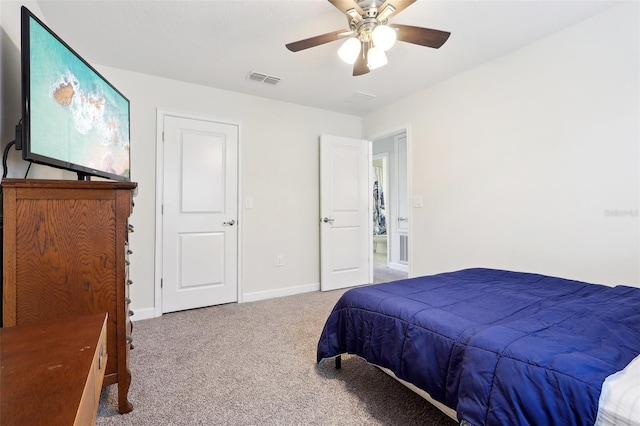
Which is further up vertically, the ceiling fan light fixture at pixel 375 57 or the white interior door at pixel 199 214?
the ceiling fan light fixture at pixel 375 57

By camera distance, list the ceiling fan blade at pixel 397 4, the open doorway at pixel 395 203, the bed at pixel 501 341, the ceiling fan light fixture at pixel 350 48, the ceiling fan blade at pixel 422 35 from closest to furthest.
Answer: the bed at pixel 501 341 → the ceiling fan blade at pixel 397 4 → the ceiling fan blade at pixel 422 35 → the ceiling fan light fixture at pixel 350 48 → the open doorway at pixel 395 203

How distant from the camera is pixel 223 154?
3303 millimetres

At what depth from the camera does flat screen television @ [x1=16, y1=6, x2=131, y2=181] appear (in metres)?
1.25

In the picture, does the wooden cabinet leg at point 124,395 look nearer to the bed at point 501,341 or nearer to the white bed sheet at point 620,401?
the bed at point 501,341

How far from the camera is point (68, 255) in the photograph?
4.30ft

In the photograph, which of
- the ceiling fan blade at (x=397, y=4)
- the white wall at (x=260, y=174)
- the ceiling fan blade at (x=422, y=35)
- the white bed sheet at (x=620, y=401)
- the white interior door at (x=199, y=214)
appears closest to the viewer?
the white bed sheet at (x=620, y=401)

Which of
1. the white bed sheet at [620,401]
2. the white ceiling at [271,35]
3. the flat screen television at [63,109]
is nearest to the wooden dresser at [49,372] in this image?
the flat screen television at [63,109]

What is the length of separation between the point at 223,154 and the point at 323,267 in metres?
1.81

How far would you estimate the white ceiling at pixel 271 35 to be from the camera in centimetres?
198

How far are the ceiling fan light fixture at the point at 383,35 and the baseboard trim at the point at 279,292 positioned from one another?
9.10 ft

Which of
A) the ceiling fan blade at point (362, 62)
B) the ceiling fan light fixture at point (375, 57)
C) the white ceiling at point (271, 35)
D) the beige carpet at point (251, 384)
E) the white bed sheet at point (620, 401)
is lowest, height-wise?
the beige carpet at point (251, 384)

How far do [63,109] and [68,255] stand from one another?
73 centimetres

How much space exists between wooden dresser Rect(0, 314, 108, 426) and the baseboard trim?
2.49 metres

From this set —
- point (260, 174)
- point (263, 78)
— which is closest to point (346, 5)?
point (263, 78)
